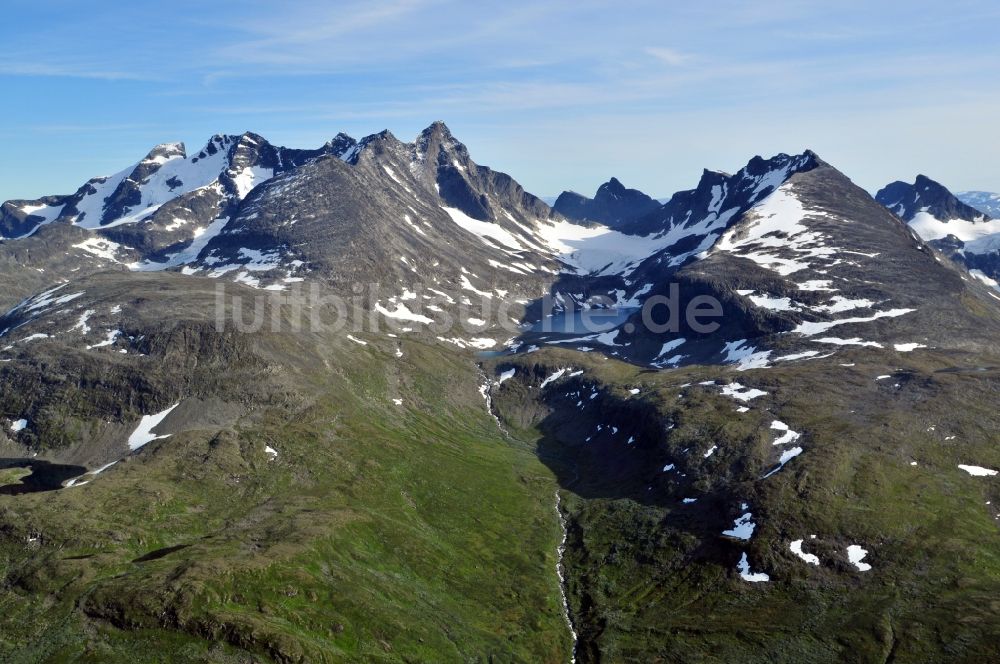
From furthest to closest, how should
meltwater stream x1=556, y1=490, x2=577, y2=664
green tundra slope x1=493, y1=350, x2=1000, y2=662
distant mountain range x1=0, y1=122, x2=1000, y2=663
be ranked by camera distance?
meltwater stream x1=556, y1=490, x2=577, y2=664, green tundra slope x1=493, y1=350, x2=1000, y2=662, distant mountain range x1=0, y1=122, x2=1000, y2=663

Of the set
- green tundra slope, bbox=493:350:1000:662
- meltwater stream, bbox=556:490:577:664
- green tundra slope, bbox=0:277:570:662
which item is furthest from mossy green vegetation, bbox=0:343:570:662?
green tundra slope, bbox=493:350:1000:662

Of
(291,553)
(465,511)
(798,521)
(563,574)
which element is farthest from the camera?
(465,511)

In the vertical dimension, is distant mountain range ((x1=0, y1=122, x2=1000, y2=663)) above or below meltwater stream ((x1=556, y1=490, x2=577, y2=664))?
above

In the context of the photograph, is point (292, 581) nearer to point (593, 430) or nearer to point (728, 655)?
point (728, 655)

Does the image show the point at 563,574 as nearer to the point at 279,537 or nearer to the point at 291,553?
the point at 291,553

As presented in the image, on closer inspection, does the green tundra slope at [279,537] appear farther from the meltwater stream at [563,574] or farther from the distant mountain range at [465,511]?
the meltwater stream at [563,574]

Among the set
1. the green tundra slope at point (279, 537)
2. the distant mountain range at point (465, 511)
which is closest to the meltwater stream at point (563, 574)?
the distant mountain range at point (465, 511)

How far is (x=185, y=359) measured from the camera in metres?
176

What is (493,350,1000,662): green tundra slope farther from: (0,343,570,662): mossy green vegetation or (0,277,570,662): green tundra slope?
(0,277,570,662): green tundra slope

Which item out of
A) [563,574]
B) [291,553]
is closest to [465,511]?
[563,574]

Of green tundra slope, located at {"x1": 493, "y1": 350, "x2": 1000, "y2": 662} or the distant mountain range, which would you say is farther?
green tundra slope, located at {"x1": 493, "y1": 350, "x2": 1000, "y2": 662}

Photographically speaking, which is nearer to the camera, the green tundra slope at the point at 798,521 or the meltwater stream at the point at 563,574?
the green tundra slope at the point at 798,521

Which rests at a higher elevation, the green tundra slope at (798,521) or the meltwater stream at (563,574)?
the green tundra slope at (798,521)

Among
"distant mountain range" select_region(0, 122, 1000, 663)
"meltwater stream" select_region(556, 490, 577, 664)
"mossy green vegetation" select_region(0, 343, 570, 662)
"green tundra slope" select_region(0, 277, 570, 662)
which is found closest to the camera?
"mossy green vegetation" select_region(0, 343, 570, 662)
